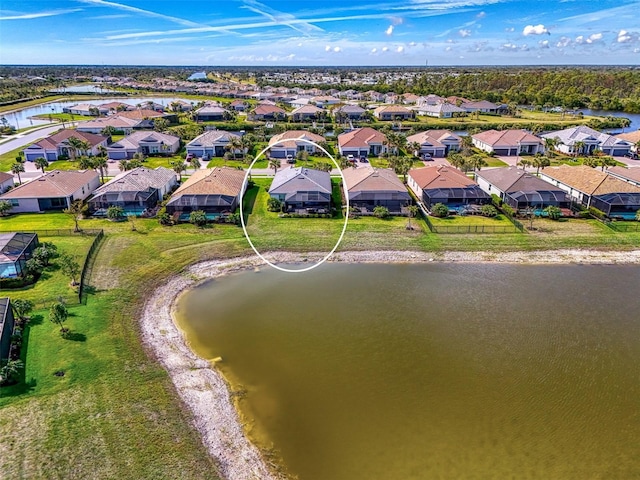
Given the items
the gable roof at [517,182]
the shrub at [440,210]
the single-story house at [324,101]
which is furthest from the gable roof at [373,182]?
the single-story house at [324,101]

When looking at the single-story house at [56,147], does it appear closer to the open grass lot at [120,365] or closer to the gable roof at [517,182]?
the open grass lot at [120,365]

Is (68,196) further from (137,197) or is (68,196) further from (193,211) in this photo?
(193,211)

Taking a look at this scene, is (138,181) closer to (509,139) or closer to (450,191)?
(450,191)

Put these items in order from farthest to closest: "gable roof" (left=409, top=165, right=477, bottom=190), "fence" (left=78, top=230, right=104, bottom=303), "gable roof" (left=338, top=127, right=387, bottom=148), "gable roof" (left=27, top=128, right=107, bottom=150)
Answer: "gable roof" (left=338, top=127, right=387, bottom=148)
"gable roof" (left=27, top=128, right=107, bottom=150)
"gable roof" (left=409, top=165, right=477, bottom=190)
"fence" (left=78, top=230, right=104, bottom=303)

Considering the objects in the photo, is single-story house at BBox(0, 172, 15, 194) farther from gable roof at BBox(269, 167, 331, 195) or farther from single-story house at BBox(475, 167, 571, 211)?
single-story house at BBox(475, 167, 571, 211)

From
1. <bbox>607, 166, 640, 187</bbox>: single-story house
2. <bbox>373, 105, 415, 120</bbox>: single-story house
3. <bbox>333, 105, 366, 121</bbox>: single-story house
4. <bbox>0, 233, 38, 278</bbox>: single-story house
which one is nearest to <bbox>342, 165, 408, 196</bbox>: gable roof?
<bbox>607, 166, 640, 187</bbox>: single-story house

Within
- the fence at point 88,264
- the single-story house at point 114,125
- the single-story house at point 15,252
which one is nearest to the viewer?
the fence at point 88,264
